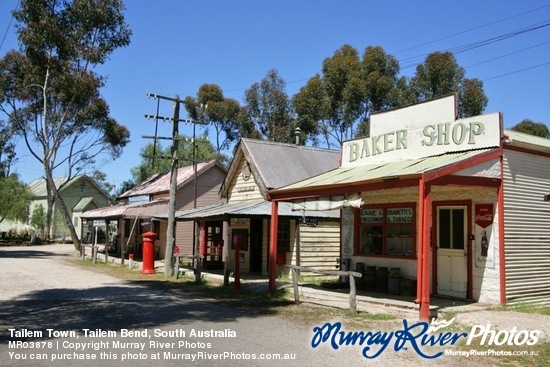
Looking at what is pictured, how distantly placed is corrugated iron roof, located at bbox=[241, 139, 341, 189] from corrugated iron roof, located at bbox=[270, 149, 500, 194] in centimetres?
574

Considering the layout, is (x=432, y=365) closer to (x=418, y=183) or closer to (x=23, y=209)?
(x=418, y=183)

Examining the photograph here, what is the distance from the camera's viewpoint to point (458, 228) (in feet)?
41.9

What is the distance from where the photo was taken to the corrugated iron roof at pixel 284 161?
68.3 feet

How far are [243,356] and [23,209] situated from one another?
49739mm

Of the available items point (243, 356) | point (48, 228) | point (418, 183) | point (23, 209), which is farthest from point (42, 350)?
point (23, 209)

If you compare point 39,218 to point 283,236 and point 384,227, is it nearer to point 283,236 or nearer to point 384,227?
point 283,236

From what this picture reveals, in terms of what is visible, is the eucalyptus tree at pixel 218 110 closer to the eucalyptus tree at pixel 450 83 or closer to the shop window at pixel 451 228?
the eucalyptus tree at pixel 450 83

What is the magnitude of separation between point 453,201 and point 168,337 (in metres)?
7.78

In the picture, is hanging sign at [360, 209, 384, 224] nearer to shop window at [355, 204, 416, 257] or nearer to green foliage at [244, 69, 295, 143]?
shop window at [355, 204, 416, 257]

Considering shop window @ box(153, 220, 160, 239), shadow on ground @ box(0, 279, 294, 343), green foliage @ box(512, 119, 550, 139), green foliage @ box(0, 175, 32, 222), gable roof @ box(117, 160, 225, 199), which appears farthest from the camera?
green foliage @ box(0, 175, 32, 222)

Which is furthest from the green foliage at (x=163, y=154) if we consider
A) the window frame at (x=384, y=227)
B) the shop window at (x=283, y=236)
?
the window frame at (x=384, y=227)

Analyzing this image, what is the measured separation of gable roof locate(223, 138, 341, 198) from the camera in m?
20.7

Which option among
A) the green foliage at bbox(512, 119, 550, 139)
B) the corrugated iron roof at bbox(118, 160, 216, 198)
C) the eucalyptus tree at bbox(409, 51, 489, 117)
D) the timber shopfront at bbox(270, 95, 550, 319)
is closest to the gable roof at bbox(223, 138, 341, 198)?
the timber shopfront at bbox(270, 95, 550, 319)

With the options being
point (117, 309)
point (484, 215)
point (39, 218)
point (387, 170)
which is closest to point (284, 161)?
point (387, 170)
